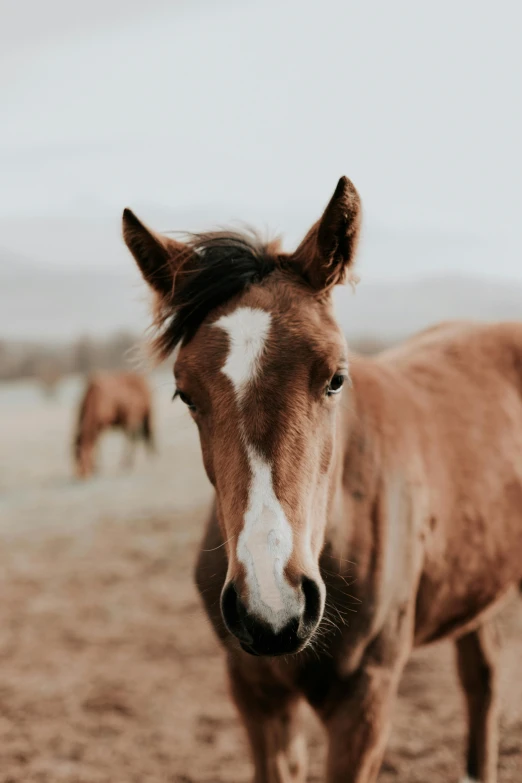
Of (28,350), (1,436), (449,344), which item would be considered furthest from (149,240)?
(28,350)

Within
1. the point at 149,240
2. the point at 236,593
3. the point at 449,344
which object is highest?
the point at 149,240

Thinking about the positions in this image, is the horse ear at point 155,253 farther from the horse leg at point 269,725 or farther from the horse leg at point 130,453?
the horse leg at point 130,453

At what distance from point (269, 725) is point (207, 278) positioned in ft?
5.25

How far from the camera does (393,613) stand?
90.7 inches

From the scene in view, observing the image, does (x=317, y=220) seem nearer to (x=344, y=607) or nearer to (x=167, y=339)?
(x=167, y=339)

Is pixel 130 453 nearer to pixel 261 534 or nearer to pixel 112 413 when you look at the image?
pixel 112 413

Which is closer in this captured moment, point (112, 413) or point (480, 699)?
point (480, 699)

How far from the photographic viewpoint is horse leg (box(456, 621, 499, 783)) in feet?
11.0

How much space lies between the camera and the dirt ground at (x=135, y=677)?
3584 millimetres

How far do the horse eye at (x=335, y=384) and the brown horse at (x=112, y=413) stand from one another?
12134 millimetres

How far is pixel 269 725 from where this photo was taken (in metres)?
2.46

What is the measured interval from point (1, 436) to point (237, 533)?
57.4ft

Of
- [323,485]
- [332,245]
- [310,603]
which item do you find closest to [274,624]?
[310,603]

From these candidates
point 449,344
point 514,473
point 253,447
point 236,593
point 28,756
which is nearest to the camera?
point 236,593
